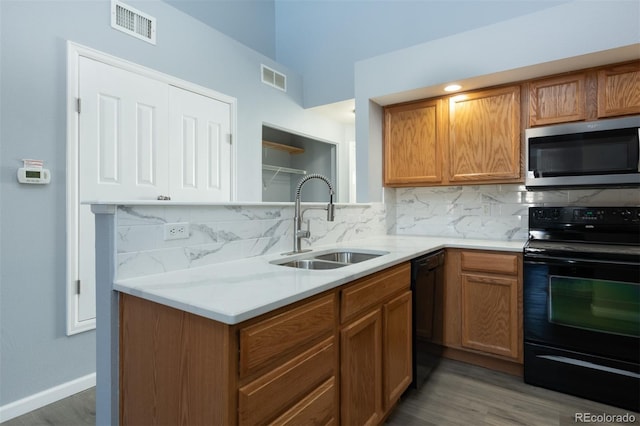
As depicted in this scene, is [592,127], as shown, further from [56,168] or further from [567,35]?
[56,168]

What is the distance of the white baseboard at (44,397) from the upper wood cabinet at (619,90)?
389 centimetres

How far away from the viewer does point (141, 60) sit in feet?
8.50

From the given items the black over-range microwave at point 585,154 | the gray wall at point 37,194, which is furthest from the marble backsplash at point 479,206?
the gray wall at point 37,194

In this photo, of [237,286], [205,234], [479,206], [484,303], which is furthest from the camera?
[479,206]

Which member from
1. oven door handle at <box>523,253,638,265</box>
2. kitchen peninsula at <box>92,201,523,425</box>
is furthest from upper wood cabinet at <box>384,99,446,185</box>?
kitchen peninsula at <box>92,201,523,425</box>

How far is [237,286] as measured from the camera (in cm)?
117

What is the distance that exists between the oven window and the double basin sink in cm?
114

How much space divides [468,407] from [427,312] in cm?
56

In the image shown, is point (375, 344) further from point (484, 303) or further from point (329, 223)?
point (484, 303)

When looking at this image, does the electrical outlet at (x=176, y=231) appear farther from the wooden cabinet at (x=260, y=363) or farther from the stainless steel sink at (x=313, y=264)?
the stainless steel sink at (x=313, y=264)

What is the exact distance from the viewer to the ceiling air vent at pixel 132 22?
2.42 m

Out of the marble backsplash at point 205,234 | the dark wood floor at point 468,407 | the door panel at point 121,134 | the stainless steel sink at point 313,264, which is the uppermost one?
the door panel at point 121,134

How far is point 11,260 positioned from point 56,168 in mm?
603

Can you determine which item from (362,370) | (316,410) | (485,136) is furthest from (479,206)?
(316,410)
